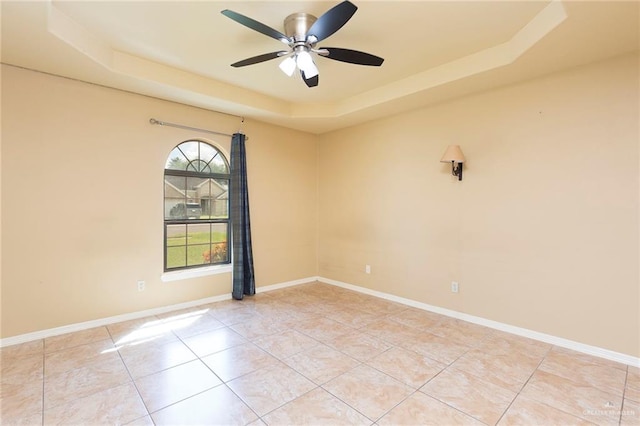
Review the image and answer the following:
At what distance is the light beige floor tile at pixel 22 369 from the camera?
2309 mm

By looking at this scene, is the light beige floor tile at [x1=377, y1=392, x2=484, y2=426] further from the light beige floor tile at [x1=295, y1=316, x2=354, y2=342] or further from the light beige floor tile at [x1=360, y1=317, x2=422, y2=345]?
the light beige floor tile at [x1=295, y1=316, x2=354, y2=342]

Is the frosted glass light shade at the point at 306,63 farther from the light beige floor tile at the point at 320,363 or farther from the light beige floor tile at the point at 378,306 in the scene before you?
the light beige floor tile at the point at 378,306

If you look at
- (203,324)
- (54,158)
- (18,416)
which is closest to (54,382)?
(18,416)

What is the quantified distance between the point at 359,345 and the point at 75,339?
2.76 metres

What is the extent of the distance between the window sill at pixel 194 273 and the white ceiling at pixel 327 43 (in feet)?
7.07

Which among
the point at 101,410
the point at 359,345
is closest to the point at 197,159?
the point at 101,410

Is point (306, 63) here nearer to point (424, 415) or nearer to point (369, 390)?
point (369, 390)

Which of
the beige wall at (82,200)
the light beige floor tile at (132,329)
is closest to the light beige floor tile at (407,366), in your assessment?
the light beige floor tile at (132,329)

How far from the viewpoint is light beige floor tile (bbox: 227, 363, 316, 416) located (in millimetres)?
2055

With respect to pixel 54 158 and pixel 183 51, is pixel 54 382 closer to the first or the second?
pixel 54 158

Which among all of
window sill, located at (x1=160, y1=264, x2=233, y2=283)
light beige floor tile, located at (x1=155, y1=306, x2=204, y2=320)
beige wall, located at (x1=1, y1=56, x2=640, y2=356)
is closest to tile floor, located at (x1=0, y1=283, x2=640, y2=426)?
light beige floor tile, located at (x1=155, y1=306, x2=204, y2=320)

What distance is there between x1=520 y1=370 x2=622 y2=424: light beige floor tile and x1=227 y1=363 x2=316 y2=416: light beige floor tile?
1.60m

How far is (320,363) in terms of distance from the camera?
259 cm

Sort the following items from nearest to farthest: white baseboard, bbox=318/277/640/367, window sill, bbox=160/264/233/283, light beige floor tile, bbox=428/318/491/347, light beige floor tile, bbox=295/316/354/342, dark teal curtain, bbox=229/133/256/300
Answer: white baseboard, bbox=318/277/640/367 < light beige floor tile, bbox=428/318/491/347 < light beige floor tile, bbox=295/316/354/342 < window sill, bbox=160/264/233/283 < dark teal curtain, bbox=229/133/256/300
